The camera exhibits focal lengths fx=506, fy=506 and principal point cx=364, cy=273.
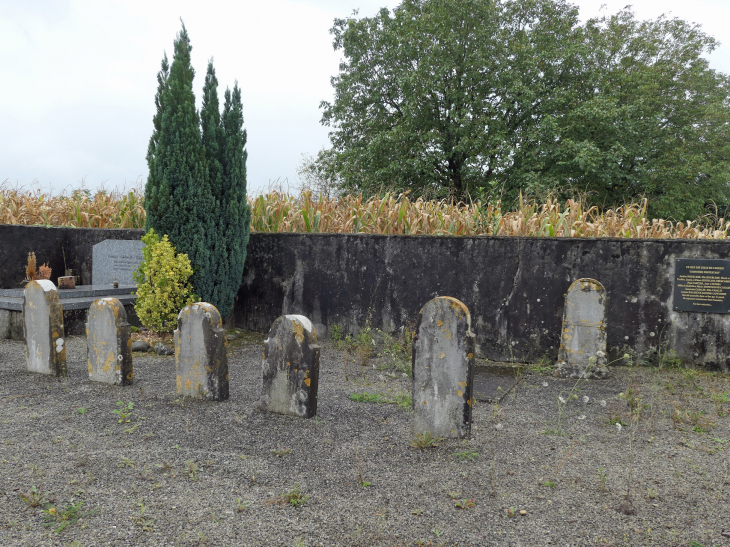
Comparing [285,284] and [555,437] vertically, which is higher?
[285,284]

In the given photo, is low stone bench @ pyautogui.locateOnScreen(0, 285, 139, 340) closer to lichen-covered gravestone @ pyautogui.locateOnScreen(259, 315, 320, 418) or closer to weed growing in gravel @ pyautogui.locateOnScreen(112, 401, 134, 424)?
weed growing in gravel @ pyautogui.locateOnScreen(112, 401, 134, 424)

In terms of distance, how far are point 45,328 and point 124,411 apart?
197 cm

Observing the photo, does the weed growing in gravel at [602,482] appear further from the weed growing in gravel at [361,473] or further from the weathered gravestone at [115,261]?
the weathered gravestone at [115,261]

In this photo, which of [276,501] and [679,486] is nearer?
[276,501]

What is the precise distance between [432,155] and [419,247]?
11869 millimetres

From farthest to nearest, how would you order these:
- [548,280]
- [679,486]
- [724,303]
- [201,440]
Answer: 1. [548,280]
2. [724,303]
3. [201,440]
4. [679,486]

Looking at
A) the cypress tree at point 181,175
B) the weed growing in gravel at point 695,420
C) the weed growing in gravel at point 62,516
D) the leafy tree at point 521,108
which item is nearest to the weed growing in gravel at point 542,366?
the weed growing in gravel at point 695,420

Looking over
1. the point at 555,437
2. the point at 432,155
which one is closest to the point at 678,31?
the point at 432,155

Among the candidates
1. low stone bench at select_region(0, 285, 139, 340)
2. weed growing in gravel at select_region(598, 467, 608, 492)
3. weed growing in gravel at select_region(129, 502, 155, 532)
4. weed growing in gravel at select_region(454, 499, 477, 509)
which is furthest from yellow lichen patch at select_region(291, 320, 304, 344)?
low stone bench at select_region(0, 285, 139, 340)

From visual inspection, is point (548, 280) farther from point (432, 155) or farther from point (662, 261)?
point (432, 155)

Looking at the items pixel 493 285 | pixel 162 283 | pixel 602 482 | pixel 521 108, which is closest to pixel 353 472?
pixel 602 482

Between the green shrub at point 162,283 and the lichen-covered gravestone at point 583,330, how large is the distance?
17.6 feet

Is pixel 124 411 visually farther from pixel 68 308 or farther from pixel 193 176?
pixel 68 308

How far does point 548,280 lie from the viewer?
23.2 ft
